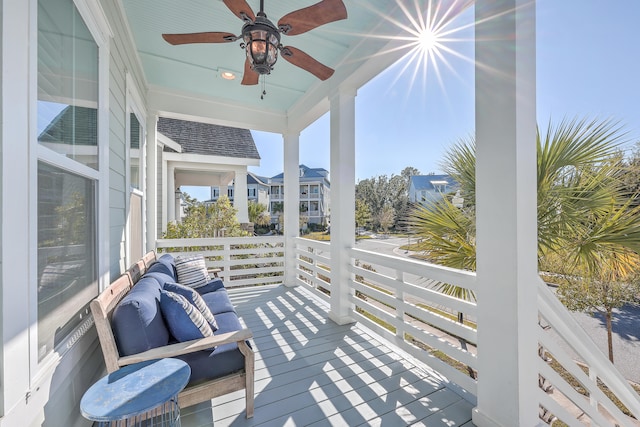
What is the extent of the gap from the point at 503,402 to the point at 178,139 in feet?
25.7

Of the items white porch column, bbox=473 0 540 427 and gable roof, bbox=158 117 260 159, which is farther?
gable roof, bbox=158 117 260 159

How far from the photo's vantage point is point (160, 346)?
5.61ft

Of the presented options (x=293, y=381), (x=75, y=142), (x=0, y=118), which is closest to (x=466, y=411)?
(x=293, y=381)

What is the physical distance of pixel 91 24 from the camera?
1768mm

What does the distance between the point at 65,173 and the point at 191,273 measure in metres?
2.22

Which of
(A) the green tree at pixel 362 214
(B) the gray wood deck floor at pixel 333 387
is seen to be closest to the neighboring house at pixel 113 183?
(B) the gray wood deck floor at pixel 333 387

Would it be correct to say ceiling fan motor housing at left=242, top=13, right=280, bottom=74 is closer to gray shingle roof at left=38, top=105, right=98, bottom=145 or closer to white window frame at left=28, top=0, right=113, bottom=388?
white window frame at left=28, top=0, right=113, bottom=388

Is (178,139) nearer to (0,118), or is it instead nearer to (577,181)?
(0,118)

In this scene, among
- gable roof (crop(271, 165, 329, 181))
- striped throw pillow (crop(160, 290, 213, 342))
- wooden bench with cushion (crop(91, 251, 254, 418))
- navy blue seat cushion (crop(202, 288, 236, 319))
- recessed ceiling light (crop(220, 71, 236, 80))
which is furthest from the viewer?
gable roof (crop(271, 165, 329, 181))

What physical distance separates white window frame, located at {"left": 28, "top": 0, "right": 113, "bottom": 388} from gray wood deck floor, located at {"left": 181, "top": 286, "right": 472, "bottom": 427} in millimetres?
1019

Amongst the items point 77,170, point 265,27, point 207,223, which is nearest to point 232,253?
point 207,223

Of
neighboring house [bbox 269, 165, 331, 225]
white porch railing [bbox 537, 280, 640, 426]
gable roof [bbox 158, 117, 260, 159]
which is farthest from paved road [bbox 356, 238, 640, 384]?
neighboring house [bbox 269, 165, 331, 225]

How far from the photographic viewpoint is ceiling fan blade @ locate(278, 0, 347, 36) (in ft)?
→ 5.51

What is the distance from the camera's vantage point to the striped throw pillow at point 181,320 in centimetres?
178
